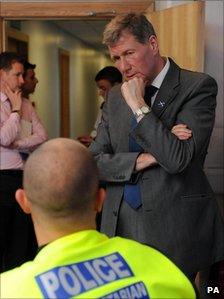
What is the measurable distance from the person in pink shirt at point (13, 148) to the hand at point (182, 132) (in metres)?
1.67

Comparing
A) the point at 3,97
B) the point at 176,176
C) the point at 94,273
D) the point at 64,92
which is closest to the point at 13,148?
the point at 3,97

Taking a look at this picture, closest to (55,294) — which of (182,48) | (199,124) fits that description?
(199,124)

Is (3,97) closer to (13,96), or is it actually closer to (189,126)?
(13,96)

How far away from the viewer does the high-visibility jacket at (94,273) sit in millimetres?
995

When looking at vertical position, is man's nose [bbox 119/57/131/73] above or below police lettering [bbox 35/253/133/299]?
above

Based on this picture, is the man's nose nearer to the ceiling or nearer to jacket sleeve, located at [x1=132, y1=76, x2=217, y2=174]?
jacket sleeve, located at [x1=132, y1=76, x2=217, y2=174]

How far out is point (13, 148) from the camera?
3363mm

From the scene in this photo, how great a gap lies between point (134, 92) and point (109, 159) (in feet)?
0.93

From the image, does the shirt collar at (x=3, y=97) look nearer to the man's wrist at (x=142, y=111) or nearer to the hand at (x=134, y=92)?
the hand at (x=134, y=92)

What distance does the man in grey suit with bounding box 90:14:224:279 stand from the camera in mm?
1837

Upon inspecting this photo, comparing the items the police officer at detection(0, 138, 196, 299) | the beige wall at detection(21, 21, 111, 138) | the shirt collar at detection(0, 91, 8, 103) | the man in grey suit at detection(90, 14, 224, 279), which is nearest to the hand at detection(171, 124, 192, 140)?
the man in grey suit at detection(90, 14, 224, 279)

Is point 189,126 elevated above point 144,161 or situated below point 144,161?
above

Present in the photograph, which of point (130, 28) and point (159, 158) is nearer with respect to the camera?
point (159, 158)

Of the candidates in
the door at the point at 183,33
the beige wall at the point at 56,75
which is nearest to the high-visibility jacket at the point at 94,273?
the door at the point at 183,33
